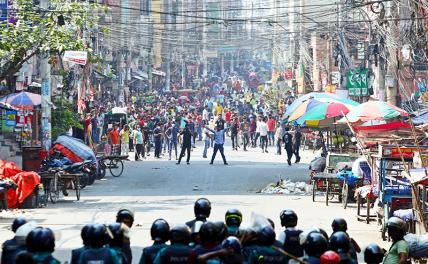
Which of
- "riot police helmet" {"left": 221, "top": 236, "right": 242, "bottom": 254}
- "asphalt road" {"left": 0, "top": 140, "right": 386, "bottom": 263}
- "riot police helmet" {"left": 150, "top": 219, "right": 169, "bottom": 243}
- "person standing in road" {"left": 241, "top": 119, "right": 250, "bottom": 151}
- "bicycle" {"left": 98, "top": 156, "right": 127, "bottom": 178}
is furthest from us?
"person standing in road" {"left": 241, "top": 119, "right": 250, "bottom": 151}

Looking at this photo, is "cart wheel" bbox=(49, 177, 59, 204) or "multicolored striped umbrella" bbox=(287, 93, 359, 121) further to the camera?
"multicolored striped umbrella" bbox=(287, 93, 359, 121)

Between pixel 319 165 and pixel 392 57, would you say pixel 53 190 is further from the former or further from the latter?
pixel 392 57

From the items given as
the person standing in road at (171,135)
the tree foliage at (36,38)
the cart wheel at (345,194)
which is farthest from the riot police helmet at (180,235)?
the person standing in road at (171,135)

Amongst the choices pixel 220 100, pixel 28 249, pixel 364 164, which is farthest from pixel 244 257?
pixel 220 100

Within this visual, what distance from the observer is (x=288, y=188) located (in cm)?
2853

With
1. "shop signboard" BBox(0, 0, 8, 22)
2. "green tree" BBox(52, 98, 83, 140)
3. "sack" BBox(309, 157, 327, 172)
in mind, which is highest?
"shop signboard" BBox(0, 0, 8, 22)

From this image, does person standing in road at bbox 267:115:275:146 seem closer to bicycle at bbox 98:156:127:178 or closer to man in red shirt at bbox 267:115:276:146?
man in red shirt at bbox 267:115:276:146

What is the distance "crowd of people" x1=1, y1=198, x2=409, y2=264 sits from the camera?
358 inches

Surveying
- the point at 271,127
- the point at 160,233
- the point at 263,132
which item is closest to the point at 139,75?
the point at 271,127

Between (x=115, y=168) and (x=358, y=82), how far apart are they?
12.1 m

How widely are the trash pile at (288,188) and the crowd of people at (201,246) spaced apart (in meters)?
17.3

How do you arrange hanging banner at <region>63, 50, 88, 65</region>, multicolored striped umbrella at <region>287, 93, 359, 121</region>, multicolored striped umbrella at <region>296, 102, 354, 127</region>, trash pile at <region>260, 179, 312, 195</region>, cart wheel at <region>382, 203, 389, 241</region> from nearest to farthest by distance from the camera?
cart wheel at <region>382, 203, 389, 241</region>
hanging banner at <region>63, 50, 88, 65</region>
trash pile at <region>260, 179, 312, 195</region>
multicolored striped umbrella at <region>296, 102, 354, 127</region>
multicolored striped umbrella at <region>287, 93, 359, 121</region>

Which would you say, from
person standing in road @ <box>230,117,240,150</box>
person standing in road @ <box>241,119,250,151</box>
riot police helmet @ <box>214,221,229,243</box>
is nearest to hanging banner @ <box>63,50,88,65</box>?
person standing in road @ <box>230,117,240,150</box>

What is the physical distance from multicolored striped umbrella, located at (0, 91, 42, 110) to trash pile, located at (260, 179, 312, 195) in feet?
24.5
